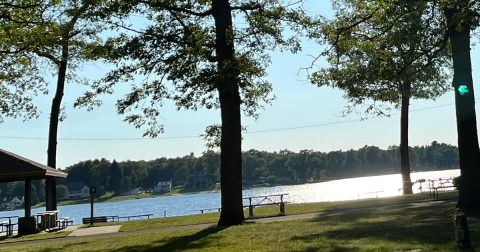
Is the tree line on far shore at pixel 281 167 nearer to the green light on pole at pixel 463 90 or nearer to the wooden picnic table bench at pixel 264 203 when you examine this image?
the wooden picnic table bench at pixel 264 203

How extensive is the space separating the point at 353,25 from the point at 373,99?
592 centimetres

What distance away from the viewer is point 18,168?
22703 millimetres

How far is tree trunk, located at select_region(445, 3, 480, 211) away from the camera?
15.6m

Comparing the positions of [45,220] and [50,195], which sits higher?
[50,195]

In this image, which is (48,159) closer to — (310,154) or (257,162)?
(257,162)

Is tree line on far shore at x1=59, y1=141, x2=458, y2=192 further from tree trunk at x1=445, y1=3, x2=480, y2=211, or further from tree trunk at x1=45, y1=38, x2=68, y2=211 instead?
tree trunk at x1=445, y1=3, x2=480, y2=211

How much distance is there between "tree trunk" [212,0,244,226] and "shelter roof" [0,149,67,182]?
29.9ft

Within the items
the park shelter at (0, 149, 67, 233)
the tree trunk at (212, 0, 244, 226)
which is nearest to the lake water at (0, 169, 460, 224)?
the park shelter at (0, 149, 67, 233)

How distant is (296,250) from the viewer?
10477 millimetres

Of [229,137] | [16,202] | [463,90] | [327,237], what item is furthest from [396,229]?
[16,202]

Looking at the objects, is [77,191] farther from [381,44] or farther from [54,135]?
[381,44]

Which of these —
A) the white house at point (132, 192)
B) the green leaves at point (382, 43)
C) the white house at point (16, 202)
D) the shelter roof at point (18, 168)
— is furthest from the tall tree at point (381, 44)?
the white house at point (132, 192)

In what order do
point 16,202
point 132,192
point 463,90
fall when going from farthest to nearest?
point 132,192 → point 16,202 → point 463,90

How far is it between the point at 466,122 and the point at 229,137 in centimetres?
725
